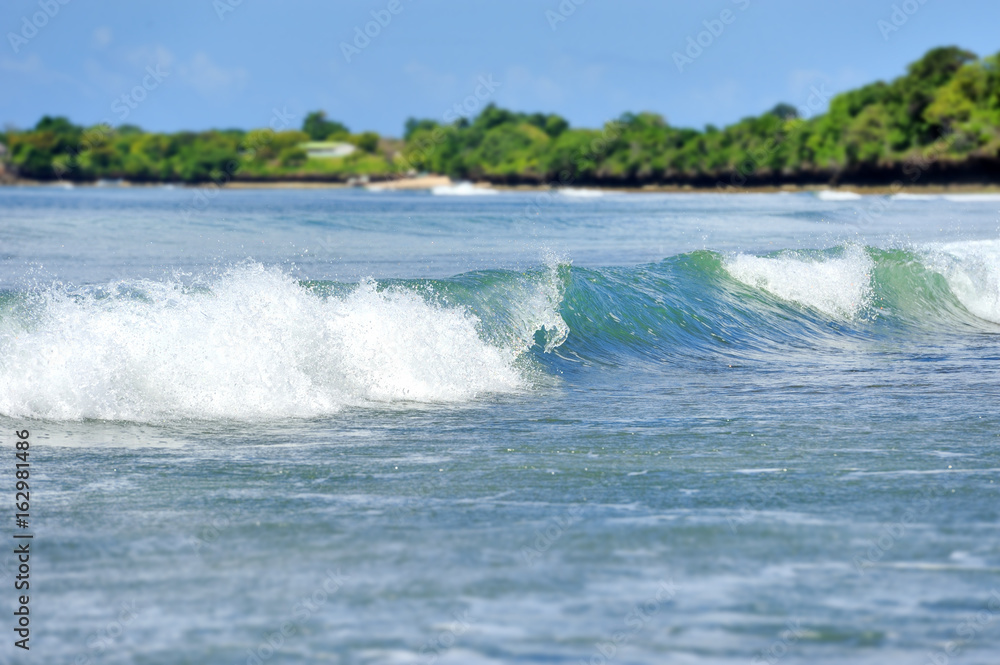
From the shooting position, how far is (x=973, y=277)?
20.5 m

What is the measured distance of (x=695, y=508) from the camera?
21.4 feet

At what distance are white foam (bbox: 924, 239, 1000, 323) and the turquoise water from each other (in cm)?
288

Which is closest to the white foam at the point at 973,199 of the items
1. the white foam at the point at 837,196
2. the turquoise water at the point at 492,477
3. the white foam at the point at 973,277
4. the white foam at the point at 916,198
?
the white foam at the point at 916,198

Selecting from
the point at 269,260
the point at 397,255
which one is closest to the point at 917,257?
the point at 397,255

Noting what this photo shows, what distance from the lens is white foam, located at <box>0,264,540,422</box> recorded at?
379 inches

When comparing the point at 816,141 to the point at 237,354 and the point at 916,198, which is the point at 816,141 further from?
the point at 237,354

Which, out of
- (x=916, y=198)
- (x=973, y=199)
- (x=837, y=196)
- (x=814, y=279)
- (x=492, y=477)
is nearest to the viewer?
(x=492, y=477)

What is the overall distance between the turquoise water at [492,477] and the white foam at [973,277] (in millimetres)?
2884

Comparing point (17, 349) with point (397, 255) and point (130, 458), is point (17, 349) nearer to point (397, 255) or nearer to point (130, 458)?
point (130, 458)

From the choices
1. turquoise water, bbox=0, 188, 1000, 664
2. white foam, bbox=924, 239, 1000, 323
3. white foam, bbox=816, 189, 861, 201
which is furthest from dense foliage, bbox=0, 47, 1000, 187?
turquoise water, bbox=0, 188, 1000, 664

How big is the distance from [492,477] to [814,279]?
13.4m

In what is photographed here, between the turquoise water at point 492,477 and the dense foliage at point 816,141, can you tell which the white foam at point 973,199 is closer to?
the dense foliage at point 816,141

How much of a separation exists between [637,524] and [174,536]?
252 centimetres

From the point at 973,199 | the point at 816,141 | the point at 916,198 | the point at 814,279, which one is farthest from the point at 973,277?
the point at 816,141
